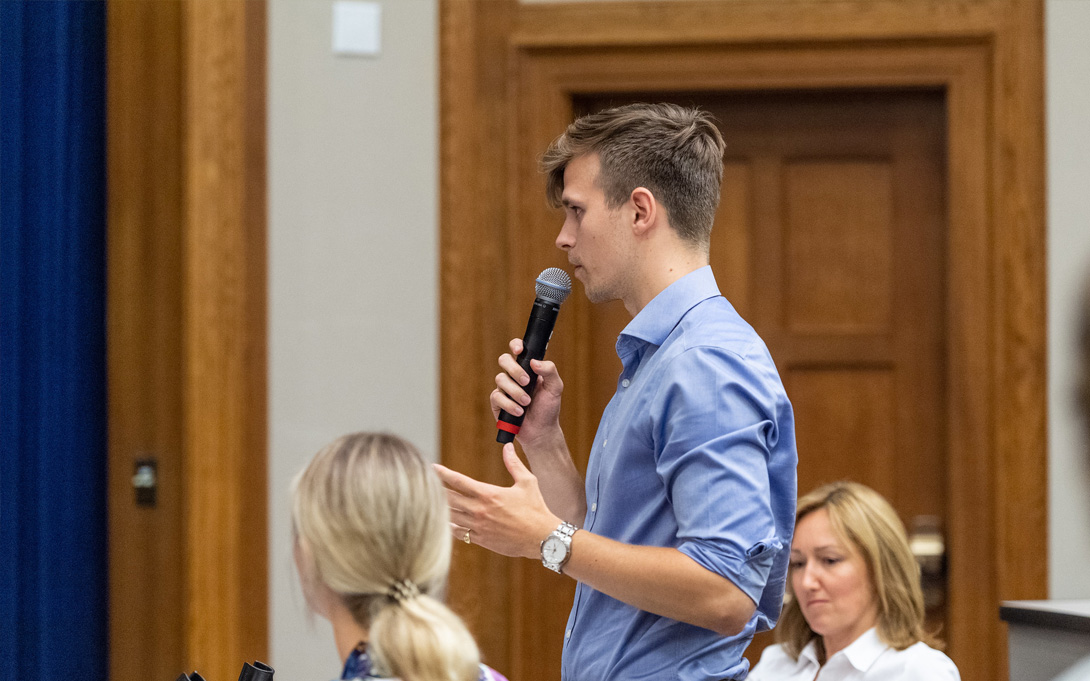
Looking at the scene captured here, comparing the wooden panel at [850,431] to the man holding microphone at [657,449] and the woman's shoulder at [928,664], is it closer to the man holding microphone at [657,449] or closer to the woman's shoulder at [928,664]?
the woman's shoulder at [928,664]

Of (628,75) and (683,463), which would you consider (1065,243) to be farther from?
(683,463)

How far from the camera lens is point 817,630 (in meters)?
1.99

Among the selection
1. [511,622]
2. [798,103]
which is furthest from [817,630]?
[798,103]

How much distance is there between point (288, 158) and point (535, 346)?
1.47 meters

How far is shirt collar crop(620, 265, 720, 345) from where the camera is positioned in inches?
52.2

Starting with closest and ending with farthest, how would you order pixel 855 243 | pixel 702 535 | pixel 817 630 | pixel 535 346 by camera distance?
pixel 702 535 < pixel 535 346 < pixel 817 630 < pixel 855 243

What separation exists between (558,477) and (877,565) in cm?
77

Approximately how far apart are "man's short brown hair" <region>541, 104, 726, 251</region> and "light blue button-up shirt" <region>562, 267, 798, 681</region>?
0.09 meters

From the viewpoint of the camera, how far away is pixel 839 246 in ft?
9.12

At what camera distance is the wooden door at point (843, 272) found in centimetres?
274

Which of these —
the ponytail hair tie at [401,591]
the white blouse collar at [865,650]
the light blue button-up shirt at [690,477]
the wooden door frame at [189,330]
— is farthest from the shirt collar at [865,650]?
the wooden door frame at [189,330]

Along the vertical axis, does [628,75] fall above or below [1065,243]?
above

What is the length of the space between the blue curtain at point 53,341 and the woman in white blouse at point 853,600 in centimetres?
156

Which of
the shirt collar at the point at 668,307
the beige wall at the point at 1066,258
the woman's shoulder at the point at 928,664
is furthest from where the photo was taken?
the beige wall at the point at 1066,258
